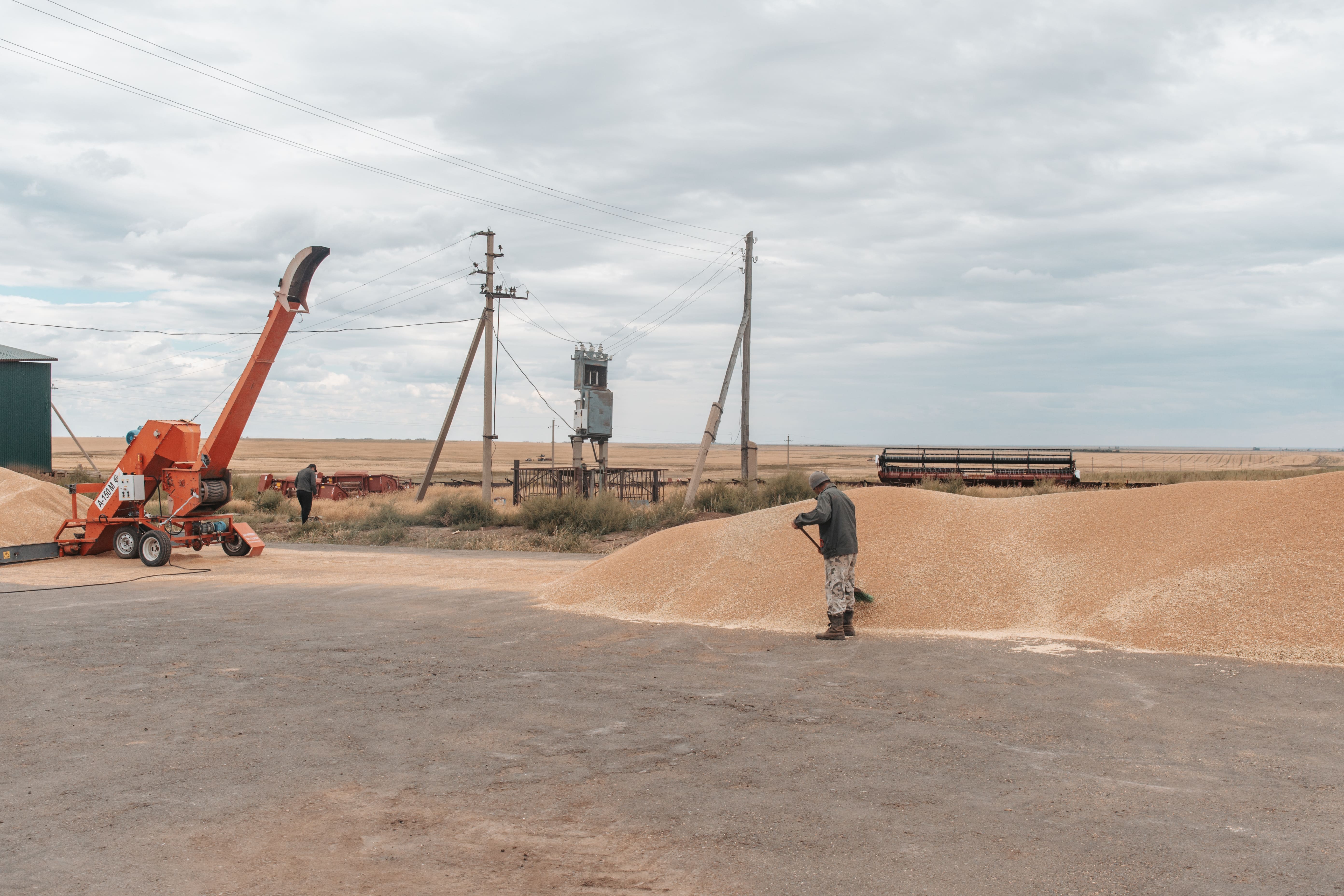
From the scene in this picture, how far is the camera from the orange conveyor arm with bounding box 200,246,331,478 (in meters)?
17.4

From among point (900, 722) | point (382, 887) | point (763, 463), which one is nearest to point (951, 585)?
point (900, 722)

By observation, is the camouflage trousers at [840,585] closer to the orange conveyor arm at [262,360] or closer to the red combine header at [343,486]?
the orange conveyor arm at [262,360]

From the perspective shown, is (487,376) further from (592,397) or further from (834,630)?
(834,630)

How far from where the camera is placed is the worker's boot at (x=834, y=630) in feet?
33.7

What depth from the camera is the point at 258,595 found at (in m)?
13.8

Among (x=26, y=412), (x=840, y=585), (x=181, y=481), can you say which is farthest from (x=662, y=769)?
(x=26, y=412)

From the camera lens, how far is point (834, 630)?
33.8 ft

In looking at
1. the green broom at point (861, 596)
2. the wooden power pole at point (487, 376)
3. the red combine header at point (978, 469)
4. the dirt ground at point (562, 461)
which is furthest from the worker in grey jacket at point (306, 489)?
the dirt ground at point (562, 461)

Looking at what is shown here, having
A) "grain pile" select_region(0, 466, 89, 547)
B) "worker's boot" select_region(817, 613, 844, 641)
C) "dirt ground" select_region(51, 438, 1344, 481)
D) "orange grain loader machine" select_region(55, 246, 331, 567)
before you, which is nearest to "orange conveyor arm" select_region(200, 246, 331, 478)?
"orange grain loader machine" select_region(55, 246, 331, 567)

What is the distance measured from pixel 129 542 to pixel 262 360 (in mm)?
4140

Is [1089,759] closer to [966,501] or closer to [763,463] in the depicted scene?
[966,501]

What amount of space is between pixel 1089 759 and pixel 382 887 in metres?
4.31

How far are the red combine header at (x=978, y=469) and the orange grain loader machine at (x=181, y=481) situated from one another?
21.7 metres

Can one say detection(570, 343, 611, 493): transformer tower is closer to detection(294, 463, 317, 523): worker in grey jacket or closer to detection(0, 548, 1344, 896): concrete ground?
detection(294, 463, 317, 523): worker in grey jacket
